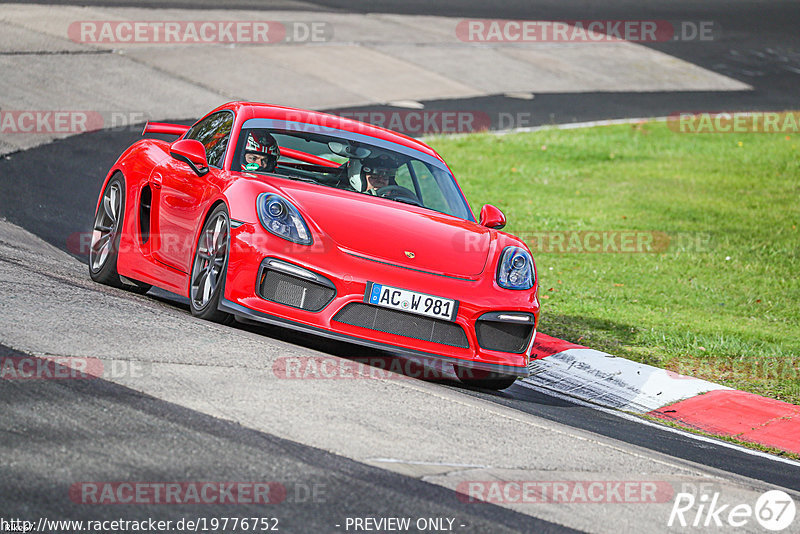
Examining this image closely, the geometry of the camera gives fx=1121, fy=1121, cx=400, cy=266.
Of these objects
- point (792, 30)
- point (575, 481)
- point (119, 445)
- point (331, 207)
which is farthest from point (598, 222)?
point (792, 30)

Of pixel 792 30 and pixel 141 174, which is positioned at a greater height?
pixel 792 30

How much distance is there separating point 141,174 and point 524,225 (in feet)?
21.9

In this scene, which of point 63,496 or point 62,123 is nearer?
point 63,496

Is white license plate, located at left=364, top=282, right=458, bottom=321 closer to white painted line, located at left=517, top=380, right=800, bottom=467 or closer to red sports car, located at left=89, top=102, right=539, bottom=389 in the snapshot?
red sports car, located at left=89, top=102, right=539, bottom=389

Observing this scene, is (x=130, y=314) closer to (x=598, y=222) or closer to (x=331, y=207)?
(x=331, y=207)

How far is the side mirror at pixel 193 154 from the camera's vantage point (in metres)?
7.38

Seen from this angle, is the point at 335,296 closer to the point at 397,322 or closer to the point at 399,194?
the point at 397,322

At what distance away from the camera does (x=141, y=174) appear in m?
8.16

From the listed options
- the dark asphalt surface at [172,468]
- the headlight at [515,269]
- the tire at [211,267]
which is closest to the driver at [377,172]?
the headlight at [515,269]

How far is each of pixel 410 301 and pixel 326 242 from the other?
598mm
